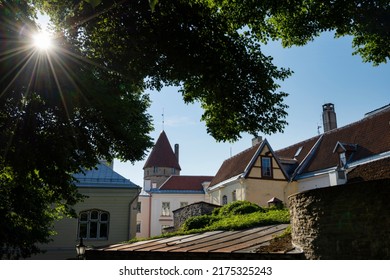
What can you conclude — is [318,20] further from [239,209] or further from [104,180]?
[104,180]

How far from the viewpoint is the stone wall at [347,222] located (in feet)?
24.9

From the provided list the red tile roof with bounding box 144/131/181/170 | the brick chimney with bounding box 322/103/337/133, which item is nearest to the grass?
the brick chimney with bounding box 322/103/337/133

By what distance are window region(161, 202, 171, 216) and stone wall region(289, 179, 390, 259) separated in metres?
37.1

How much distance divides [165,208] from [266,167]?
18940mm

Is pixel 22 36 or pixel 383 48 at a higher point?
pixel 383 48

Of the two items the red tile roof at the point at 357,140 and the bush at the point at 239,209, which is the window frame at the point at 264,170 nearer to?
the red tile roof at the point at 357,140

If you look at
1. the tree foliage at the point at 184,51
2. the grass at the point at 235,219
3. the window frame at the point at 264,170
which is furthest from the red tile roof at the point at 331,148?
the tree foliage at the point at 184,51

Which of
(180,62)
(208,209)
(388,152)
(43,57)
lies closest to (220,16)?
(180,62)

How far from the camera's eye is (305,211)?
910 cm

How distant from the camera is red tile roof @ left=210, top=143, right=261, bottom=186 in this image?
30.9m

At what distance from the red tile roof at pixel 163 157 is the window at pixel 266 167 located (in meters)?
31.5

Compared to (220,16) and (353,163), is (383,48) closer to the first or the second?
(220,16)

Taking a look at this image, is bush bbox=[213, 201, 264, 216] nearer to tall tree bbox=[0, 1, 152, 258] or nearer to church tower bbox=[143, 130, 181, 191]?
tall tree bbox=[0, 1, 152, 258]

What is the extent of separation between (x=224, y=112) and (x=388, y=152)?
16414mm
